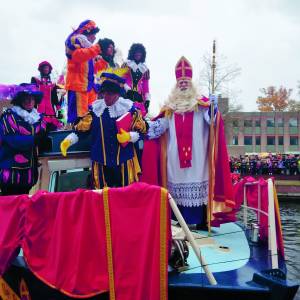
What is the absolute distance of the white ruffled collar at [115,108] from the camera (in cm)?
569

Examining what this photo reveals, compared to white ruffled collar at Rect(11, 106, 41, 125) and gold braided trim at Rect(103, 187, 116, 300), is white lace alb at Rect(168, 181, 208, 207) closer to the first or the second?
white ruffled collar at Rect(11, 106, 41, 125)

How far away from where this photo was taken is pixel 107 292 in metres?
3.64

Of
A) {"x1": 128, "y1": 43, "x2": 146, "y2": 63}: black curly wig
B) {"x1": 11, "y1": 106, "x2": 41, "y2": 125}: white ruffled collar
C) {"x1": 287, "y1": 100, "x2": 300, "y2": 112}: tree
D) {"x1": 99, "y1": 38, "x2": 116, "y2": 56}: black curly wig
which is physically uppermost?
{"x1": 287, "y1": 100, "x2": 300, "y2": 112}: tree

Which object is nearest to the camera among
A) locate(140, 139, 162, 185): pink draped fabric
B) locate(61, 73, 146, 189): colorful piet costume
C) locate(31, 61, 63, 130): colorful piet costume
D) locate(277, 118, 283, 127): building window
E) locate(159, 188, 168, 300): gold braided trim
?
locate(159, 188, 168, 300): gold braided trim

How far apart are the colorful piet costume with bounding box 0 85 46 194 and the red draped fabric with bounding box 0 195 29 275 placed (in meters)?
1.50

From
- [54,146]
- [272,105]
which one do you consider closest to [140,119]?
[54,146]

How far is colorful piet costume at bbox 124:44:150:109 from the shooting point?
26.3ft

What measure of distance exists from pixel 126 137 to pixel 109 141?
296 mm

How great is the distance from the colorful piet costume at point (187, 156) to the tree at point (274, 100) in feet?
222

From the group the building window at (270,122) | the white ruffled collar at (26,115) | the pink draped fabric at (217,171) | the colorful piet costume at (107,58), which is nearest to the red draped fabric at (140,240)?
the white ruffled collar at (26,115)

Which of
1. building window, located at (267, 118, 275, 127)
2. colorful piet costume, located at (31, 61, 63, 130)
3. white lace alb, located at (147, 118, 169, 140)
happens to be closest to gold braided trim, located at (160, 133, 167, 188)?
white lace alb, located at (147, 118, 169, 140)

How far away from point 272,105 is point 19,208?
72.2 m

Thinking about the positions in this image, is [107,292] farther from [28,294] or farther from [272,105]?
[272,105]

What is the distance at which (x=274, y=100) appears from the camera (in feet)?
233
